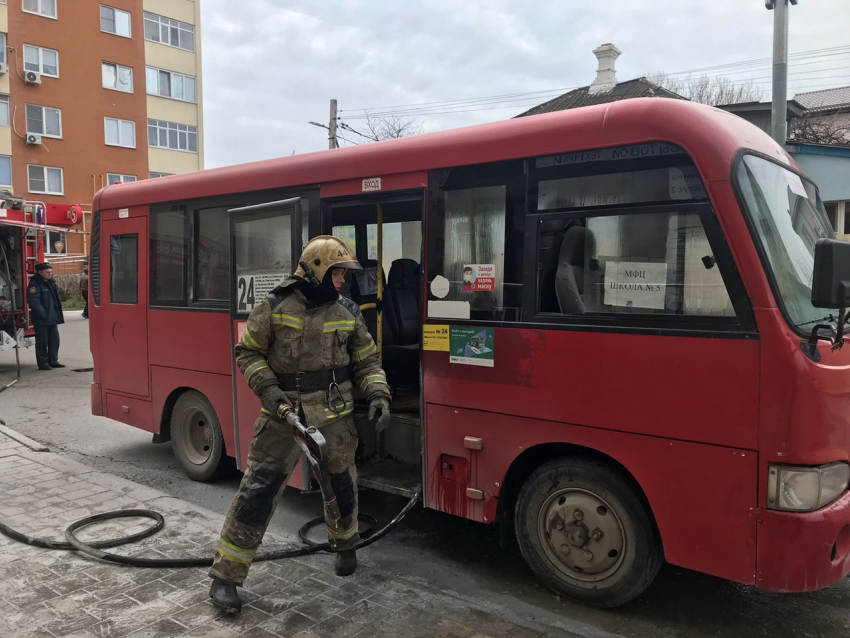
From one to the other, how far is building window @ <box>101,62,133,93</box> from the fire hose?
110 ft

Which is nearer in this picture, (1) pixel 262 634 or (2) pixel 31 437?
(1) pixel 262 634

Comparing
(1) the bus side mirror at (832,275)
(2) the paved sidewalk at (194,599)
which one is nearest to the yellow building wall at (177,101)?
(2) the paved sidewalk at (194,599)

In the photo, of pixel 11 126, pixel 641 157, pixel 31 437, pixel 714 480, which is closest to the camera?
pixel 714 480

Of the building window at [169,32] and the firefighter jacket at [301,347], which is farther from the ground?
the building window at [169,32]

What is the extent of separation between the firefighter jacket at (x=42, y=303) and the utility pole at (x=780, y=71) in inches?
478

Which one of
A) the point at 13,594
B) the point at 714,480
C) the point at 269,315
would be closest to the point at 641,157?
the point at 714,480

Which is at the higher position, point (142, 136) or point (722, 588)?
point (142, 136)

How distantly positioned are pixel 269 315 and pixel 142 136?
34343 millimetres

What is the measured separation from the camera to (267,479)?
3.73 metres

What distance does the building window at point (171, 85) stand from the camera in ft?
115

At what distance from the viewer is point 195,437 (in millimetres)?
6105

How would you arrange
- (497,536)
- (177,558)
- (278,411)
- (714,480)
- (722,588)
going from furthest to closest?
(497,536) → (177,558) → (722,588) → (278,411) → (714,480)

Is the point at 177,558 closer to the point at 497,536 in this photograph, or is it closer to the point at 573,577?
the point at 497,536

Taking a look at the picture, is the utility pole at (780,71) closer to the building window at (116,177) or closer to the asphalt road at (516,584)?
the asphalt road at (516,584)
